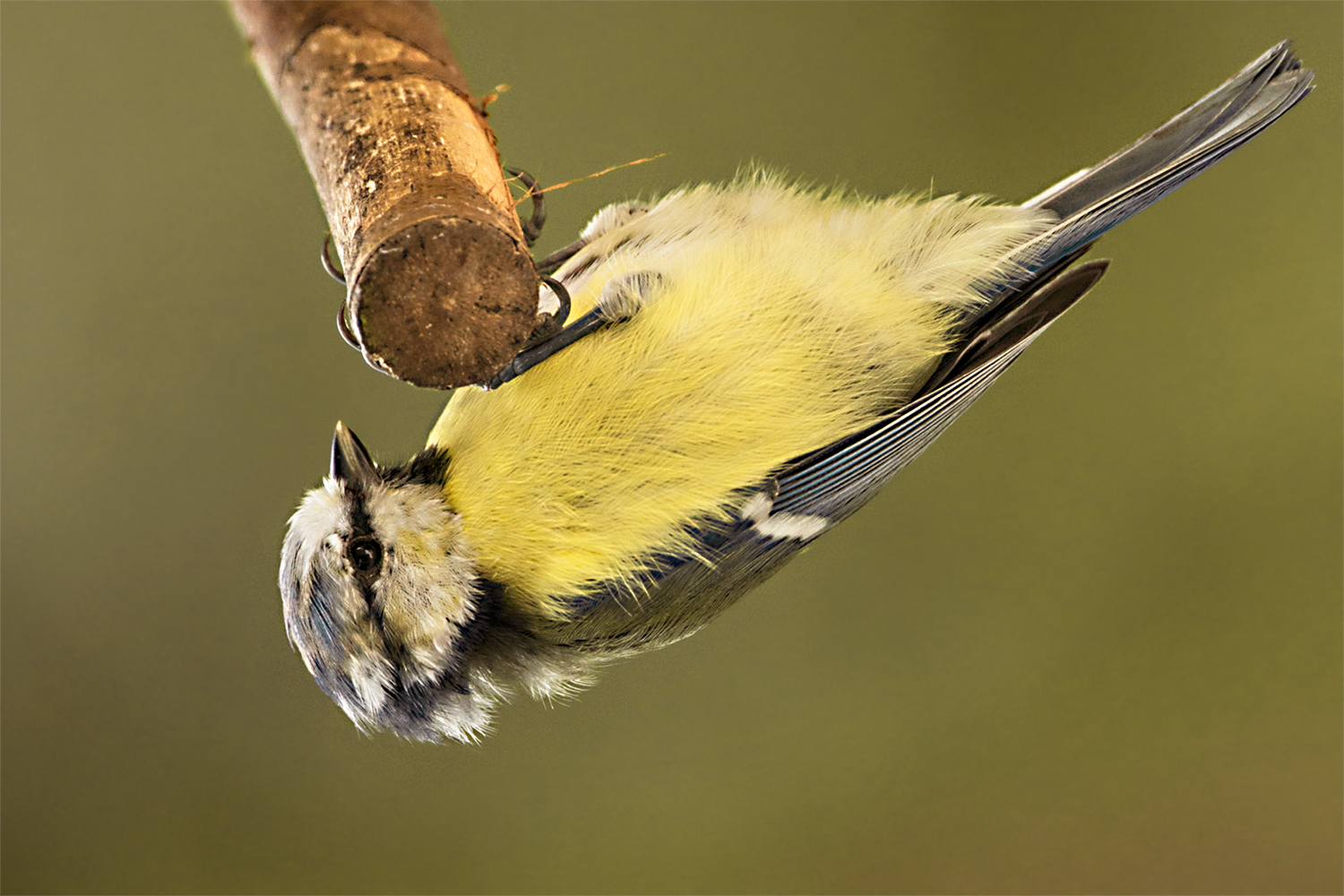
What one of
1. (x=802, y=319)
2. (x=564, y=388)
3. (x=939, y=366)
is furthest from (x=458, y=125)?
(x=939, y=366)

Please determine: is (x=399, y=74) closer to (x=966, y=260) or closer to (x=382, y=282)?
(x=382, y=282)

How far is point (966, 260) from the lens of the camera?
107 centimetres

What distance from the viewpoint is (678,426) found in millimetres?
932

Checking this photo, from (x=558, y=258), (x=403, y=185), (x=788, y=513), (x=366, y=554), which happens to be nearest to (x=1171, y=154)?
(x=788, y=513)

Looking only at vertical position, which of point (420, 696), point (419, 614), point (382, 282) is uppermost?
point (382, 282)

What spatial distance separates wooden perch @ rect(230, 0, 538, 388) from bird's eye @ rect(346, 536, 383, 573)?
0.30 metres

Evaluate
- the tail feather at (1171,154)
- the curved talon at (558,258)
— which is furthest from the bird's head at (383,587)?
the tail feather at (1171,154)

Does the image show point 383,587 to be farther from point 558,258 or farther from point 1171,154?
point 1171,154

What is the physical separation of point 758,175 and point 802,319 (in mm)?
249

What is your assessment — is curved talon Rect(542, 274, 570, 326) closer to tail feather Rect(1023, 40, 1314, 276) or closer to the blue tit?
the blue tit

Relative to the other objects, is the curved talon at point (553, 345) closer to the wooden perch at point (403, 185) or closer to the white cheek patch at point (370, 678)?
the wooden perch at point (403, 185)

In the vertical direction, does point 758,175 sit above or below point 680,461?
above

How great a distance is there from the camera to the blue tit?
935mm

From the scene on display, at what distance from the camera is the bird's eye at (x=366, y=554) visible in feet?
3.11
